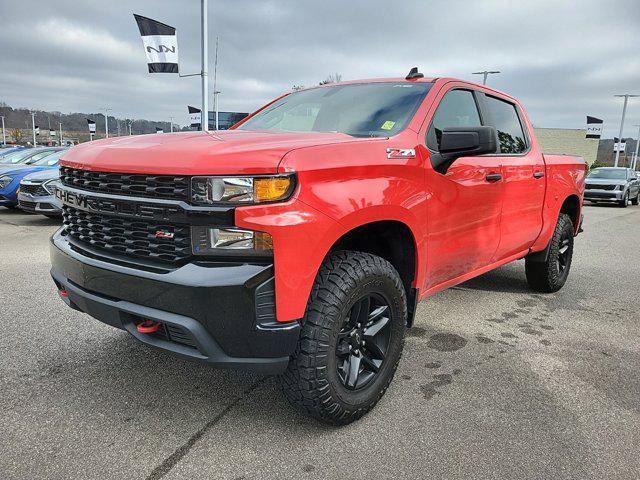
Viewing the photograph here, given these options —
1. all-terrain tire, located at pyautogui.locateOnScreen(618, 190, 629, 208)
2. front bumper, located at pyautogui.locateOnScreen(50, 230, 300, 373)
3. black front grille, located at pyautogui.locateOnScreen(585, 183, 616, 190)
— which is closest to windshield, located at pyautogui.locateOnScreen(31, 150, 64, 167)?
front bumper, located at pyautogui.locateOnScreen(50, 230, 300, 373)

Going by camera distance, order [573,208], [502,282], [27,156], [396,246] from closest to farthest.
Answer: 1. [396,246]
2. [573,208]
3. [502,282]
4. [27,156]

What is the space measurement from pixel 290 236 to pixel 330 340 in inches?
21.1

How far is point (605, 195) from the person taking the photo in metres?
18.9

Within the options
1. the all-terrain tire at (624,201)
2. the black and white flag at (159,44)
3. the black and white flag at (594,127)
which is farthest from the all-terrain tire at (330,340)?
the black and white flag at (594,127)

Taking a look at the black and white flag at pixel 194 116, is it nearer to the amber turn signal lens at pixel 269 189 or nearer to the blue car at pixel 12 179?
the blue car at pixel 12 179

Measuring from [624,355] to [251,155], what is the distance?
3.04 metres

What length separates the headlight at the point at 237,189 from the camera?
6.77 feet

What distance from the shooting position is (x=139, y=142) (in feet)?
8.32

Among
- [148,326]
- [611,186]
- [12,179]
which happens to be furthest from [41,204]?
[611,186]

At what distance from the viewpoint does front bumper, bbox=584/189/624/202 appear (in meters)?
18.8

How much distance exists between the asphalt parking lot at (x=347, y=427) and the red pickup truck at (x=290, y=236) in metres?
0.29

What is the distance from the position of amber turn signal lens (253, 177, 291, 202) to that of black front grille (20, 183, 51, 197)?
28.8 ft

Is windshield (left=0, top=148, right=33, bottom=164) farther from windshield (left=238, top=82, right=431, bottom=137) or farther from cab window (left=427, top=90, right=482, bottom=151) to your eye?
cab window (left=427, top=90, right=482, bottom=151)

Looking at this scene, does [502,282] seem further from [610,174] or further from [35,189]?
[610,174]
